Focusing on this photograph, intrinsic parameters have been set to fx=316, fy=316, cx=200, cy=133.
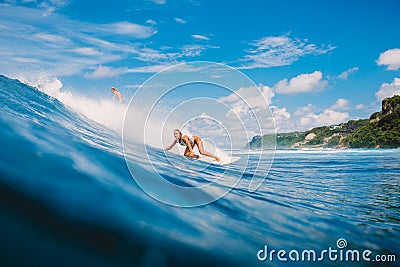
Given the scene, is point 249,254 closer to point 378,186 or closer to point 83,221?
point 83,221

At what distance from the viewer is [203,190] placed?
6641 mm

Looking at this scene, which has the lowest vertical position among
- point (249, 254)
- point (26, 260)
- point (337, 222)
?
point (26, 260)

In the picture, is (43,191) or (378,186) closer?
(43,191)

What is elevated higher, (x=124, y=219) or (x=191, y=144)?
(x=191, y=144)

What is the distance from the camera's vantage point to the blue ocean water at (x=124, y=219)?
3.08 meters

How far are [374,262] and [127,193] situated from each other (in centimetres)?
373

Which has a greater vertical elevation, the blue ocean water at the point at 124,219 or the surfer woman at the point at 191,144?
the surfer woman at the point at 191,144

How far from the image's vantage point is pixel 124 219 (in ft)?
12.7

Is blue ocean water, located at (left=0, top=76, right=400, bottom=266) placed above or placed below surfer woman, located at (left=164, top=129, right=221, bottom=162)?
below

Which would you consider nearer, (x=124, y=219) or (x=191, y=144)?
(x=124, y=219)

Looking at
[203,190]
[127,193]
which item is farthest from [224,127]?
[127,193]

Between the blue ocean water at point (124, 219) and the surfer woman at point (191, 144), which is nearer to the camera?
the blue ocean water at point (124, 219)

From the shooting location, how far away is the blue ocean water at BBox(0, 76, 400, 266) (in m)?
3.08

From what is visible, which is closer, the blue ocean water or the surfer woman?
the blue ocean water
